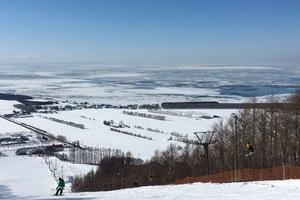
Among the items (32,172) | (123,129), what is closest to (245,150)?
(32,172)

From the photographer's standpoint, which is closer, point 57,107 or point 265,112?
point 265,112

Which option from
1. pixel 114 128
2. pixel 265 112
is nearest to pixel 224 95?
pixel 114 128

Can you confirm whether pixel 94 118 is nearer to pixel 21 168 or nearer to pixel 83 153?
pixel 83 153

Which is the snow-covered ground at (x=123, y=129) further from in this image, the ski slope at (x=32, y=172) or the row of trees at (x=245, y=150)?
the row of trees at (x=245, y=150)

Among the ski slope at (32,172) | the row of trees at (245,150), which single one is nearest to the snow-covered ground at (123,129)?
the ski slope at (32,172)

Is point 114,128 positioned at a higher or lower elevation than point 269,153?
lower

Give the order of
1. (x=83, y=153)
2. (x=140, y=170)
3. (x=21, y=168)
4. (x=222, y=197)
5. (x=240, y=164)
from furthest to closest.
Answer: (x=83, y=153) → (x=21, y=168) → (x=140, y=170) → (x=240, y=164) → (x=222, y=197)

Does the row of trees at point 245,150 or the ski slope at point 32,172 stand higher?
the row of trees at point 245,150

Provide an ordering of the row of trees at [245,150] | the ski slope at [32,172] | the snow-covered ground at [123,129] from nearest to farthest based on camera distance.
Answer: the row of trees at [245,150], the ski slope at [32,172], the snow-covered ground at [123,129]

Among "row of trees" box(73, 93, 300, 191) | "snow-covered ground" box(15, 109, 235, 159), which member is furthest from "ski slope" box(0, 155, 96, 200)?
"snow-covered ground" box(15, 109, 235, 159)

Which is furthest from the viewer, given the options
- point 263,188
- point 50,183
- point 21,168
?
point 21,168
